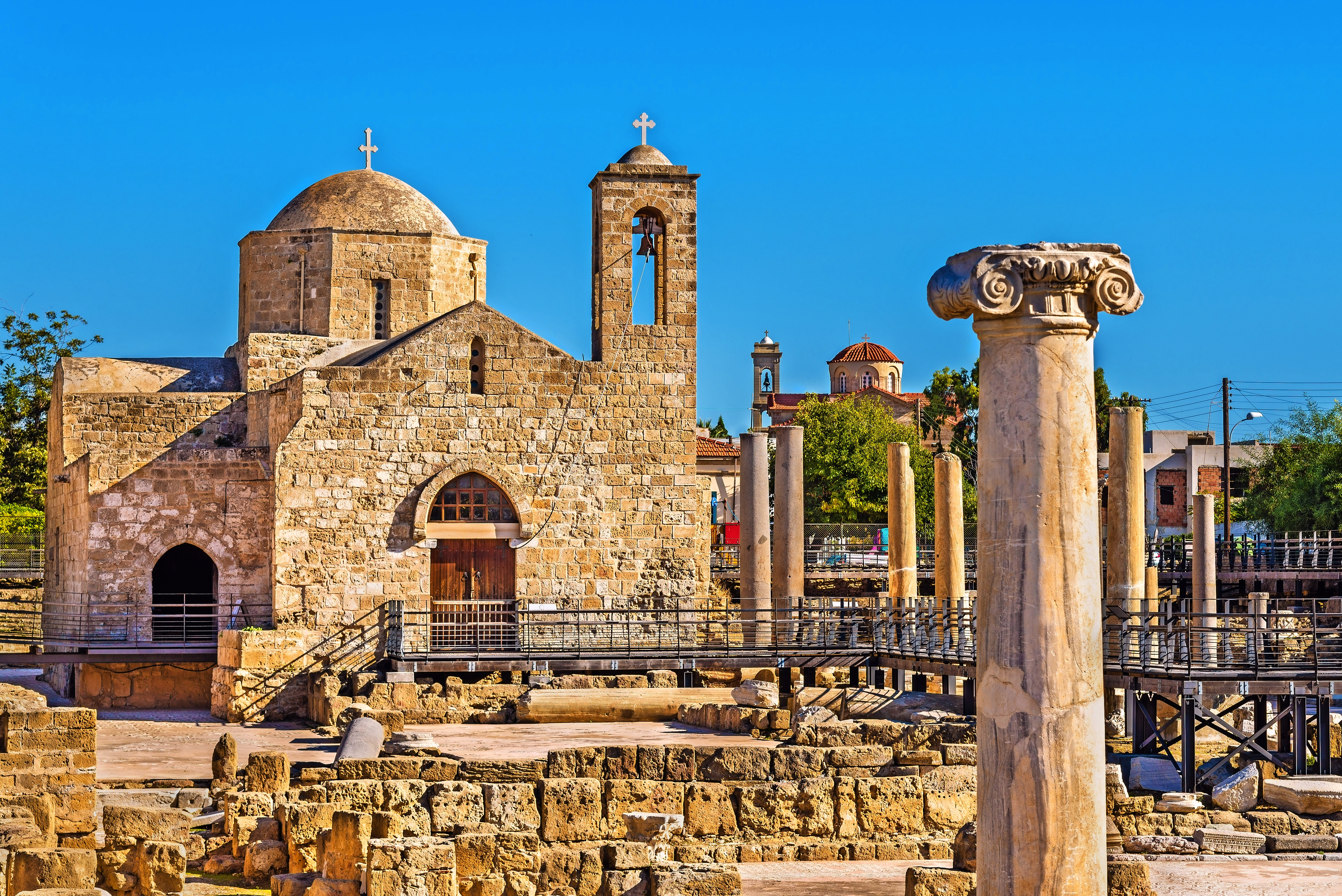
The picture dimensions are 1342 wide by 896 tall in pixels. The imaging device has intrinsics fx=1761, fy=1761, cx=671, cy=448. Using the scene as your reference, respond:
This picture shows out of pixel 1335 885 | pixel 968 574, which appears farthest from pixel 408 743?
pixel 968 574

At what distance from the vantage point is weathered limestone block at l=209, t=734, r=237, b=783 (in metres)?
17.5

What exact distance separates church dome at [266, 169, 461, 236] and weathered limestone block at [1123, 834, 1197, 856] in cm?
2051

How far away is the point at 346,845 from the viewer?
11461 millimetres

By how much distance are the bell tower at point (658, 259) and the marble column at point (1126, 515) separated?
7.65 metres

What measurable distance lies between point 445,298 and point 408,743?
15188mm

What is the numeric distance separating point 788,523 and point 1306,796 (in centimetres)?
1198

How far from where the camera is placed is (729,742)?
19.6 metres

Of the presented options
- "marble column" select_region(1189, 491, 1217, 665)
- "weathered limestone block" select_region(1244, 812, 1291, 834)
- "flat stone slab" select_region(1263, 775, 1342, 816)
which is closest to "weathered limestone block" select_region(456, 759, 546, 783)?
"weathered limestone block" select_region(1244, 812, 1291, 834)

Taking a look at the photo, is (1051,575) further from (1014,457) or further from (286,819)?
(286,819)

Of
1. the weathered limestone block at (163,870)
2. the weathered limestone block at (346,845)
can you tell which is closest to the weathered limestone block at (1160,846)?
the weathered limestone block at (346,845)

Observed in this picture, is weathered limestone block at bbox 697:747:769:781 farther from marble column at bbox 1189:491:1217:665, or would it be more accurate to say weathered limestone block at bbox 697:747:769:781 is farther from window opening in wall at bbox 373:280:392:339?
window opening in wall at bbox 373:280:392:339

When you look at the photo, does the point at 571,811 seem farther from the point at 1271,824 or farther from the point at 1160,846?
the point at 1271,824

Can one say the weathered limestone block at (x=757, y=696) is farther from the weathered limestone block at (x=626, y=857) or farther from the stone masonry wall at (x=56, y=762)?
the weathered limestone block at (x=626, y=857)

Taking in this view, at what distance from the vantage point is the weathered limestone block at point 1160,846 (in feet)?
45.4
